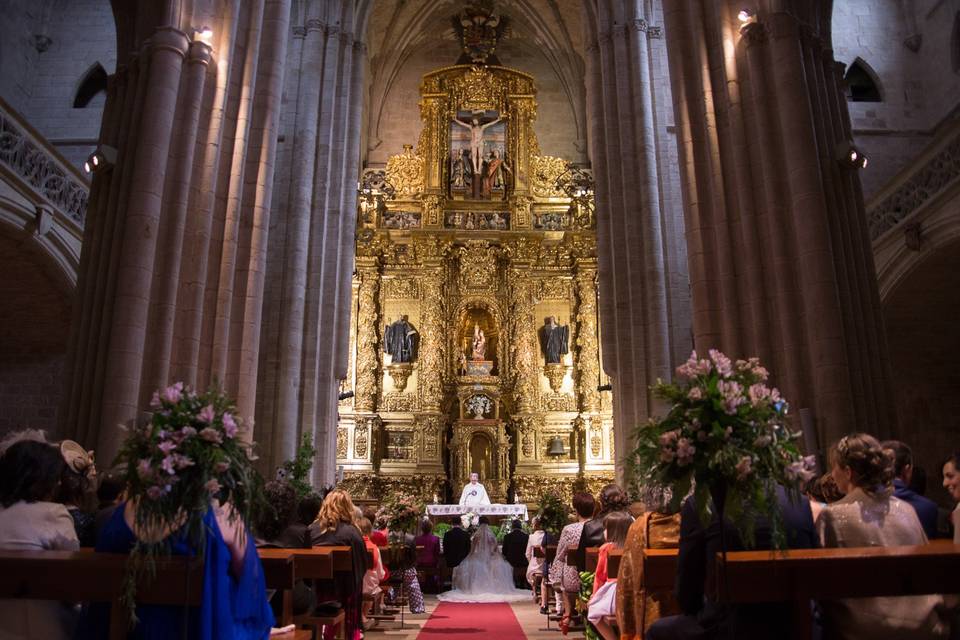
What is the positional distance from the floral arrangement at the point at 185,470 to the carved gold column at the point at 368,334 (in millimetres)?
19569

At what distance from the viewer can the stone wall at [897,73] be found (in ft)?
59.9

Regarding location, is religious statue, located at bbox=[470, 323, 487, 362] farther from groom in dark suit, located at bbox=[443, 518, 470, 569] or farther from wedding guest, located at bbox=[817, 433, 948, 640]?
wedding guest, located at bbox=[817, 433, 948, 640]

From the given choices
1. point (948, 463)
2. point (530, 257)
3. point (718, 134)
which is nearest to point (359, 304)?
point (530, 257)

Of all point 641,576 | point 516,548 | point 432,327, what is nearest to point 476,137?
point 432,327

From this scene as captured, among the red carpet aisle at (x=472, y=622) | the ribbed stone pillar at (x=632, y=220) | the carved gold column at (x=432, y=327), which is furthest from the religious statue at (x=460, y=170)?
the red carpet aisle at (x=472, y=622)

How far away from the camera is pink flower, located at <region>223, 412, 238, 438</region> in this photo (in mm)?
3648

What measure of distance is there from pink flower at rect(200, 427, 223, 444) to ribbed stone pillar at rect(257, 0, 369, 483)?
35.4ft

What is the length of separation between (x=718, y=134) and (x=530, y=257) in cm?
1482

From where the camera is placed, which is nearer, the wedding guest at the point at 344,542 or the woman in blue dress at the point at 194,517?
the woman in blue dress at the point at 194,517

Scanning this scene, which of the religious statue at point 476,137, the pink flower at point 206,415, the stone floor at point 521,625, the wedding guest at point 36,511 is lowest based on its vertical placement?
the stone floor at point 521,625

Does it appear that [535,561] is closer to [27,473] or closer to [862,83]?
[27,473]

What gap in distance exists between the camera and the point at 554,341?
23.8m

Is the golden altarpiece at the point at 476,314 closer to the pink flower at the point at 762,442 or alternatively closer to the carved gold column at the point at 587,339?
the carved gold column at the point at 587,339

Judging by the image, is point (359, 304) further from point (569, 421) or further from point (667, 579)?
point (667, 579)
